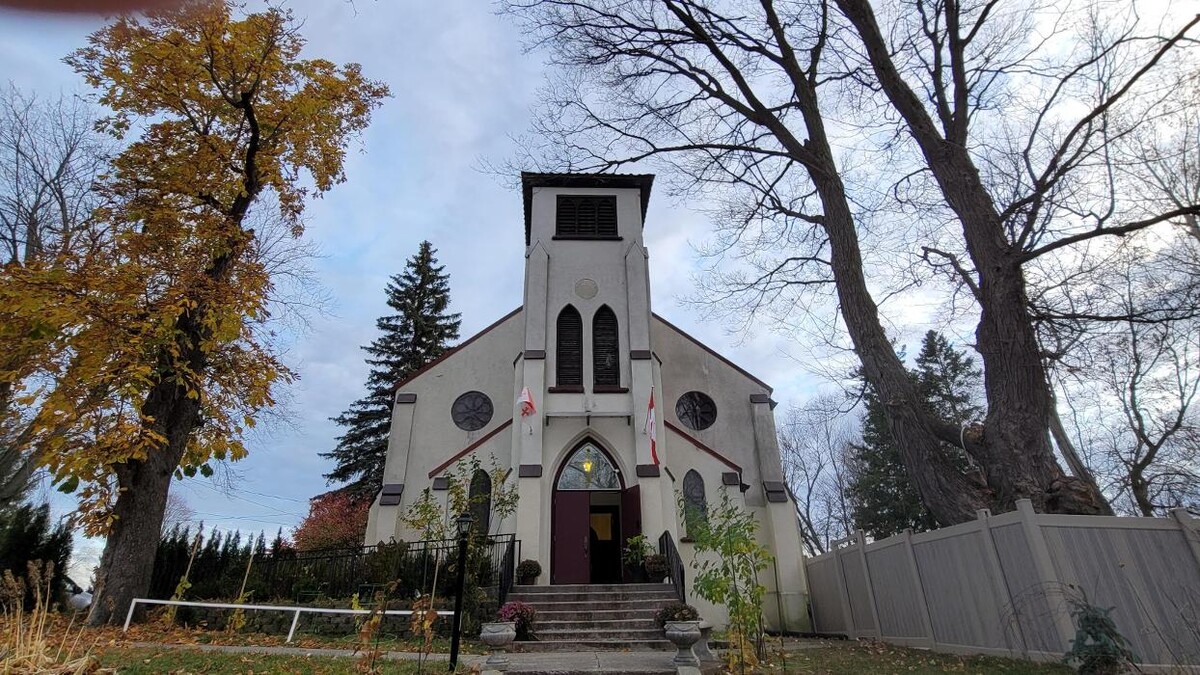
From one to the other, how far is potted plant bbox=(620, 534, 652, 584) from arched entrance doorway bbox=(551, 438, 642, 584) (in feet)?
2.50

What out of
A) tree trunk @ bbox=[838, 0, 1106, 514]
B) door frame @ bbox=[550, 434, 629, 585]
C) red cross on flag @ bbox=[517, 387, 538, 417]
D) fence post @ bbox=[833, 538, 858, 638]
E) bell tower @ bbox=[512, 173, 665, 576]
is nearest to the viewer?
tree trunk @ bbox=[838, 0, 1106, 514]

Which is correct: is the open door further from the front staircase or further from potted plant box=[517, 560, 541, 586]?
potted plant box=[517, 560, 541, 586]

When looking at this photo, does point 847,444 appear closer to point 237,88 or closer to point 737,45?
point 737,45

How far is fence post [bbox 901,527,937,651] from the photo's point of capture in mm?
8719

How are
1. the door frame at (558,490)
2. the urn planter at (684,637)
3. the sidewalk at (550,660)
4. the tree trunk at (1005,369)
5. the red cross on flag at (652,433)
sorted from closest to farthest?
the tree trunk at (1005,369) → the sidewalk at (550,660) → the urn planter at (684,637) → the door frame at (558,490) → the red cross on flag at (652,433)

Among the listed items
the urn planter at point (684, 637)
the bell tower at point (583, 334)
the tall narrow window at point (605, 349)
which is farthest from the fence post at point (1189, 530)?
the tall narrow window at point (605, 349)

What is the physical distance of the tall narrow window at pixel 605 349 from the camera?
16.8m

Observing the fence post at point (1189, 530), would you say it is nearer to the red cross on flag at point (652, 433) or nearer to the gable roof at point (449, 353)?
the red cross on flag at point (652, 433)

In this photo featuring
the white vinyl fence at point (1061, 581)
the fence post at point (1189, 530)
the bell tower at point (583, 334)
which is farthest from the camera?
the bell tower at point (583, 334)

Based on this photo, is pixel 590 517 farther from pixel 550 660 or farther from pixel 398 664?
pixel 398 664

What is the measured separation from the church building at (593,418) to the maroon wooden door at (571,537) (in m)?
0.03

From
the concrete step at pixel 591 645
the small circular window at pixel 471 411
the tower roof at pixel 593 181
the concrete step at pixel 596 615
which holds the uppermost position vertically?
the tower roof at pixel 593 181

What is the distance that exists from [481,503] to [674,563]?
5741mm

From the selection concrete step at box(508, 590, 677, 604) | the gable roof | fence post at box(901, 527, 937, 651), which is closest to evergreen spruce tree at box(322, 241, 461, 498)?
the gable roof
